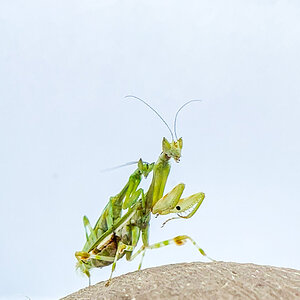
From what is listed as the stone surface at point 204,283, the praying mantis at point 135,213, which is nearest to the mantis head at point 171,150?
the praying mantis at point 135,213

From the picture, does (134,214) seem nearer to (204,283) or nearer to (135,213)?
(135,213)

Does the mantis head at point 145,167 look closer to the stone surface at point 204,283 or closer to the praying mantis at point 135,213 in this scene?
the praying mantis at point 135,213

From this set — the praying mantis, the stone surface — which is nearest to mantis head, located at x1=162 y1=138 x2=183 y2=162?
the praying mantis

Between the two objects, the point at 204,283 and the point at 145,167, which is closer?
the point at 204,283

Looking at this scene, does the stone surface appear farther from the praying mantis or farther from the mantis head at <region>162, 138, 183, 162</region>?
the mantis head at <region>162, 138, 183, 162</region>

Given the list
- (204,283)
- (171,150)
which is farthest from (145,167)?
(204,283)
